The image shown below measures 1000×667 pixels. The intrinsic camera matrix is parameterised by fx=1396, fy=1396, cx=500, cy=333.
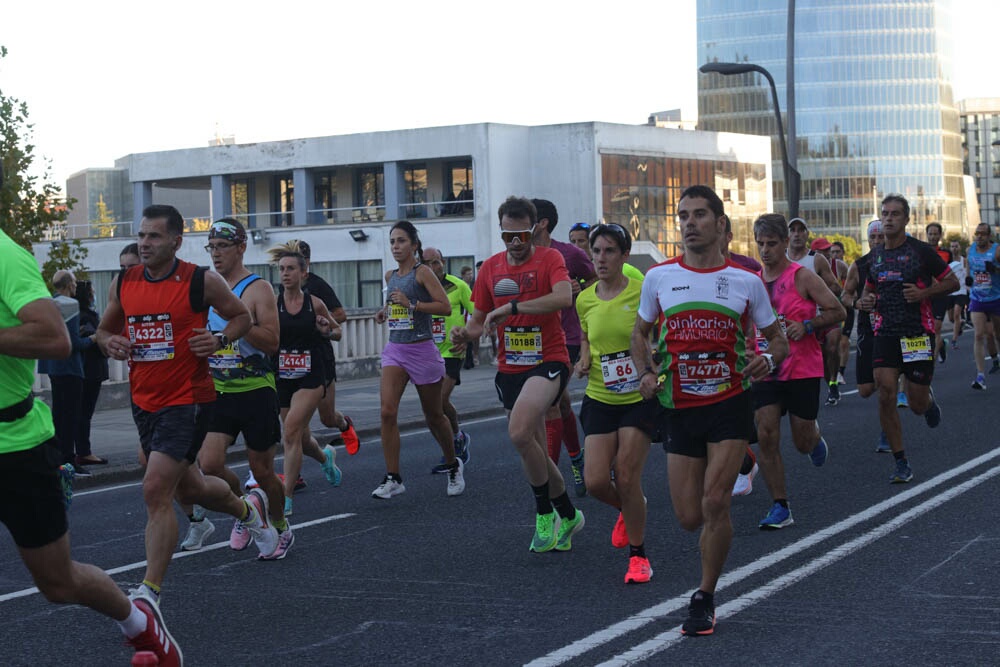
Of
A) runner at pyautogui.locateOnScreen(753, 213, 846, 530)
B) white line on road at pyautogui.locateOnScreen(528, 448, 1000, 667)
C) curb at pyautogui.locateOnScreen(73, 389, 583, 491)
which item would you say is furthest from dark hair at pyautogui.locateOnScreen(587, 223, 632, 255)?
curb at pyautogui.locateOnScreen(73, 389, 583, 491)

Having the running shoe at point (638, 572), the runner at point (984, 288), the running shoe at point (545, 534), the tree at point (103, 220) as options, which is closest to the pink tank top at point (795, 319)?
the running shoe at point (545, 534)

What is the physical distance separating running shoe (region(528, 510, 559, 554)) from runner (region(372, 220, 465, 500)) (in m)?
2.43

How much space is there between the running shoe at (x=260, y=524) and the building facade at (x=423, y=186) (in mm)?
48058

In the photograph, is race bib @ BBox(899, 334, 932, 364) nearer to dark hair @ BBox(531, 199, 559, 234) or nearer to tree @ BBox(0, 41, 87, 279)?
dark hair @ BBox(531, 199, 559, 234)

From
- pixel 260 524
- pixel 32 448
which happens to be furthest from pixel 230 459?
pixel 32 448

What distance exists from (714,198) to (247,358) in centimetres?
307

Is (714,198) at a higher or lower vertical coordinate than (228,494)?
higher

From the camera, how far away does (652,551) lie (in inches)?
309

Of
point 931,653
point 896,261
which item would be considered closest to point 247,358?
point 931,653

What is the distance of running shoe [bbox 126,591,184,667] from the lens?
5195 mm

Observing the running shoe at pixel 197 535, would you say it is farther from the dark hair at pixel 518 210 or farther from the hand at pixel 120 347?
the dark hair at pixel 518 210

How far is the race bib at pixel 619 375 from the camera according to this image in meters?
7.39

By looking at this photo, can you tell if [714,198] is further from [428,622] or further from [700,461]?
[428,622]

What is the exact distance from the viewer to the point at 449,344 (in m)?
13.2
